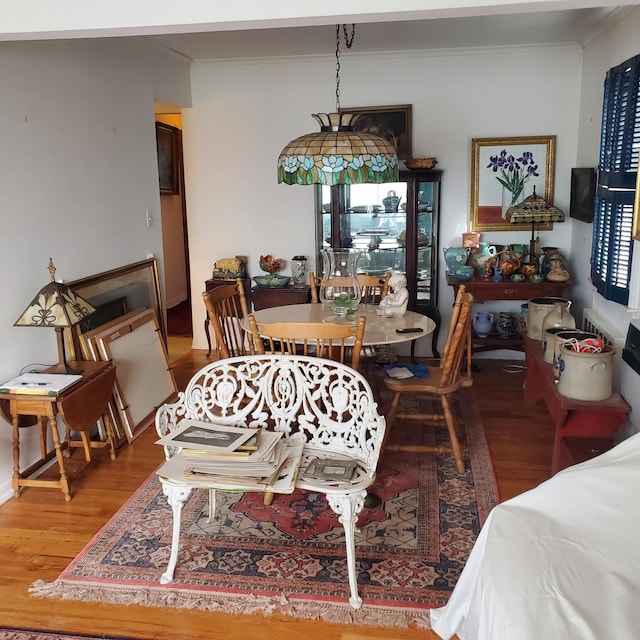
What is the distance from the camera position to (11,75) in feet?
10.2

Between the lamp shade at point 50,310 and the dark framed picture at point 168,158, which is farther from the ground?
the dark framed picture at point 168,158

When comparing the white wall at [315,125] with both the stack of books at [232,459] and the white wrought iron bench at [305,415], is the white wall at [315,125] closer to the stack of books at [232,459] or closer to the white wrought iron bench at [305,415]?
the white wrought iron bench at [305,415]

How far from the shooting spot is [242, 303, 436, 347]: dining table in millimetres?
3219

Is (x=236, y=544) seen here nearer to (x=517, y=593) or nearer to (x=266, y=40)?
(x=517, y=593)

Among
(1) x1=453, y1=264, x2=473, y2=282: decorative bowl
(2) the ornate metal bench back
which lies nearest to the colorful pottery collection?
(1) x1=453, y1=264, x2=473, y2=282: decorative bowl

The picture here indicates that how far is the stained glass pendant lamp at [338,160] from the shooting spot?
2912 millimetres

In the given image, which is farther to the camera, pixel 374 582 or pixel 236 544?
pixel 236 544

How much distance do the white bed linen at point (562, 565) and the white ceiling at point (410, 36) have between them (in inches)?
121

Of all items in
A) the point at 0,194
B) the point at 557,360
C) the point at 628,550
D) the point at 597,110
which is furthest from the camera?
the point at 597,110

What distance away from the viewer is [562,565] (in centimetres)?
165

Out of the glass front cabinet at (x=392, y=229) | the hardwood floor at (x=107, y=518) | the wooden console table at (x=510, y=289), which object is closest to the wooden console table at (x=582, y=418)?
the hardwood floor at (x=107, y=518)

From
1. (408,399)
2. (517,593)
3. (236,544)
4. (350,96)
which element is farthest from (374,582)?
(350,96)

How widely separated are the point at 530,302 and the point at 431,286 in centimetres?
98

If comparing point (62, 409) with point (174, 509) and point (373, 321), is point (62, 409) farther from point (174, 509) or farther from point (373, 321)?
point (373, 321)
